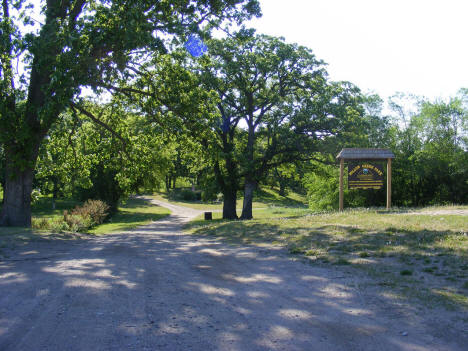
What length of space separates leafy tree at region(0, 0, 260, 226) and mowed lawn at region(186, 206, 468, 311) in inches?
301

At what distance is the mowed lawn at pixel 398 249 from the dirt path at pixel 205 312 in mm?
632

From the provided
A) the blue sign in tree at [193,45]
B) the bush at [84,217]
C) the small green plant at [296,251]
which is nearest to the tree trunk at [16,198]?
the bush at [84,217]

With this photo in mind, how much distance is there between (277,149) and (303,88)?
4356 mm

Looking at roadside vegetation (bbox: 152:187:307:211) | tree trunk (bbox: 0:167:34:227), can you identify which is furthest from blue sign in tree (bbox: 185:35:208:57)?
roadside vegetation (bbox: 152:187:307:211)

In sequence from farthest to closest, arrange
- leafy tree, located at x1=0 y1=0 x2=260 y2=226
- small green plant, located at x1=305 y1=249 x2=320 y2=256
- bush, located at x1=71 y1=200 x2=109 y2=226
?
bush, located at x1=71 y1=200 x2=109 y2=226, leafy tree, located at x1=0 y1=0 x2=260 y2=226, small green plant, located at x1=305 y1=249 x2=320 y2=256

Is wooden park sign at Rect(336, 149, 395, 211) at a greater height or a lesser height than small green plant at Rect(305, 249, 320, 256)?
greater

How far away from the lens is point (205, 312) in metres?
4.93

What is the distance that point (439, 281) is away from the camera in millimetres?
6328

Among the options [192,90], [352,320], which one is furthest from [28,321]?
[192,90]

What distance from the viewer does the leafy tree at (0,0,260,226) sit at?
43.1 ft

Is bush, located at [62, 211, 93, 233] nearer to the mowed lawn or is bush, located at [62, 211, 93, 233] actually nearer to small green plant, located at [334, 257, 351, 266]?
the mowed lawn

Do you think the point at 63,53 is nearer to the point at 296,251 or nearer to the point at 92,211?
the point at 296,251

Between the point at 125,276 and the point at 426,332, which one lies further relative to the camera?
the point at 125,276

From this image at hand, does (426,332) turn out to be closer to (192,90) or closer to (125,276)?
(125,276)
